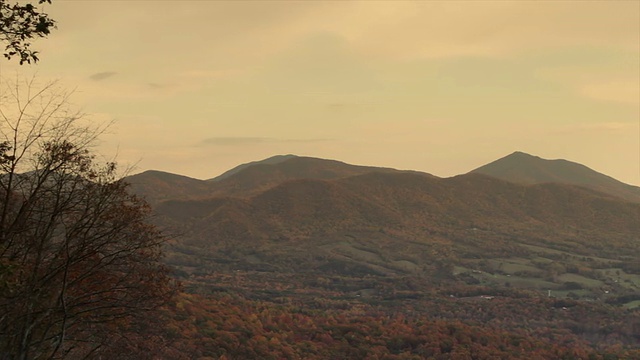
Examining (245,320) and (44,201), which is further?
(245,320)

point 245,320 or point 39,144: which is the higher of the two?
point 39,144

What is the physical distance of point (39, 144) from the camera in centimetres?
1986

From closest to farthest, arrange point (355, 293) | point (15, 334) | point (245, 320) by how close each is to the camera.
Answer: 1. point (15, 334)
2. point (245, 320)
3. point (355, 293)

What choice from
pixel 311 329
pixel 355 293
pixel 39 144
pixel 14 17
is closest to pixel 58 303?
pixel 39 144

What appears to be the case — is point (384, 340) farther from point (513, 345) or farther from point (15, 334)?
point (15, 334)

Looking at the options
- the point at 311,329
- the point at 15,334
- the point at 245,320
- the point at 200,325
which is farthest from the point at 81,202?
the point at 311,329

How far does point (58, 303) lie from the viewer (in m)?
20.3

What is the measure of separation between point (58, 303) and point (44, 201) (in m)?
2.92

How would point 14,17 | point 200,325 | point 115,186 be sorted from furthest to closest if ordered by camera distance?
point 200,325
point 115,186
point 14,17

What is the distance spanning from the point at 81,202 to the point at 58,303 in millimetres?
3227

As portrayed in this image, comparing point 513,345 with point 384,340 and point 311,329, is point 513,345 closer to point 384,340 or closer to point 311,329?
point 384,340

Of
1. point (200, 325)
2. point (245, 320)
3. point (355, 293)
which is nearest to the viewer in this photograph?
point (200, 325)

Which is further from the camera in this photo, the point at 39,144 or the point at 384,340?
the point at 384,340

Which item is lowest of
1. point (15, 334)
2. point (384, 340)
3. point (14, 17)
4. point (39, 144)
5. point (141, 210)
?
point (384, 340)
